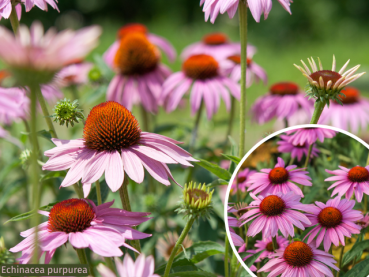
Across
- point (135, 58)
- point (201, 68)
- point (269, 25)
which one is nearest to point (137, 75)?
point (135, 58)

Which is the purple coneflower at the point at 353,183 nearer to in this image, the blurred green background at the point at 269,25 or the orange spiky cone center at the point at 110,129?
the orange spiky cone center at the point at 110,129

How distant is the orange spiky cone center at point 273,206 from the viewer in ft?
1.55

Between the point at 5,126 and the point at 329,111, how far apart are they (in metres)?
0.79

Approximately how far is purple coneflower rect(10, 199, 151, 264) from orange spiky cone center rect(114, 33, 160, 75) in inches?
23.8

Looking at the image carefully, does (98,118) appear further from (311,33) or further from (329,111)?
(311,33)

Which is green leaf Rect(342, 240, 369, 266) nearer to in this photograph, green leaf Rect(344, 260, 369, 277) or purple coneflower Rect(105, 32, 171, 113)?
green leaf Rect(344, 260, 369, 277)

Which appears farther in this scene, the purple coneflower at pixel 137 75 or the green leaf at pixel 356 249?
the purple coneflower at pixel 137 75

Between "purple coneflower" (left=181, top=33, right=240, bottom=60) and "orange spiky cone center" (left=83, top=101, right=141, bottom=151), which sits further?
"purple coneflower" (left=181, top=33, right=240, bottom=60)

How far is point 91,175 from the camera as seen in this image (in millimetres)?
425

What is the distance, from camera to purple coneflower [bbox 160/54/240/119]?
0.92m

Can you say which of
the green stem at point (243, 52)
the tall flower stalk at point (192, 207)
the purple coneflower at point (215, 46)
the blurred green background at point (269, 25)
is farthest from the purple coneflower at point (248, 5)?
the blurred green background at point (269, 25)

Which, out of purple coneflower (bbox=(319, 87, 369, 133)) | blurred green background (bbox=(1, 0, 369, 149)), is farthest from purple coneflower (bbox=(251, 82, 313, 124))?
blurred green background (bbox=(1, 0, 369, 149))

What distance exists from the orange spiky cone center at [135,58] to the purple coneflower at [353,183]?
2.08ft

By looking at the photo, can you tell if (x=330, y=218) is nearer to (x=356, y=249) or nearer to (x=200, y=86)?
(x=356, y=249)
